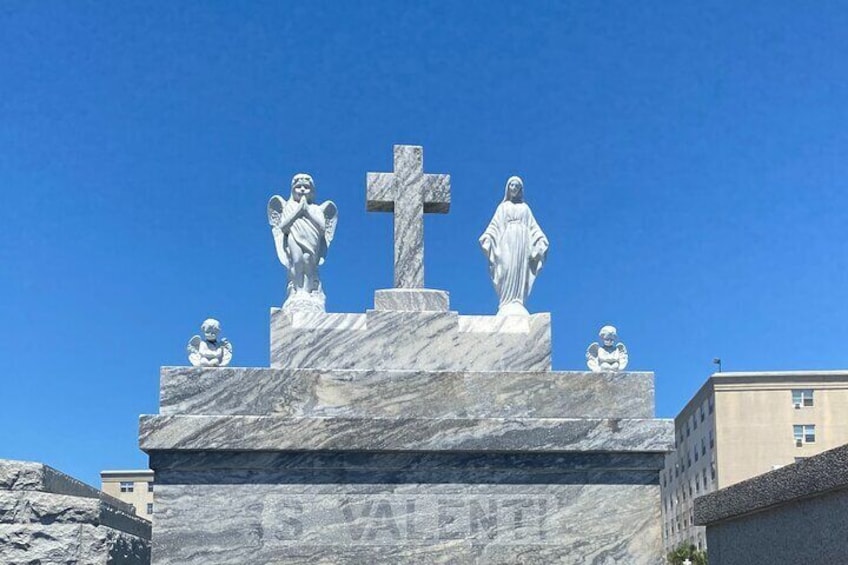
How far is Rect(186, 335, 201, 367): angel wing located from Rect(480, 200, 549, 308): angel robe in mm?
3324

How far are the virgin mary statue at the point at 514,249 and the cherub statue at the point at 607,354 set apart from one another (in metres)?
0.85

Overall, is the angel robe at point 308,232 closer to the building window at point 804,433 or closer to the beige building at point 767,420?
the beige building at point 767,420

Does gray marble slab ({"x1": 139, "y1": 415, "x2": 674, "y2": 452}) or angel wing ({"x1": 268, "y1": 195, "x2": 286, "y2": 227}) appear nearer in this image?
gray marble slab ({"x1": 139, "y1": 415, "x2": 674, "y2": 452})

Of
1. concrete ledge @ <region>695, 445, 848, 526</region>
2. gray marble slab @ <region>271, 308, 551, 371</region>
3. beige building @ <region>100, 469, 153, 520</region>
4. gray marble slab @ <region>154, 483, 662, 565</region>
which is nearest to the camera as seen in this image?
concrete ledge @ <region>695, 445, 848, 526</region>

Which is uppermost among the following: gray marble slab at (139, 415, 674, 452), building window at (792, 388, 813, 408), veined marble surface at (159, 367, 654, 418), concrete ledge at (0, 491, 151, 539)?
building window at (792, 388, 813, 408)

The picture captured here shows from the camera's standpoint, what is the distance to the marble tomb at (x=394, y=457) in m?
8.92

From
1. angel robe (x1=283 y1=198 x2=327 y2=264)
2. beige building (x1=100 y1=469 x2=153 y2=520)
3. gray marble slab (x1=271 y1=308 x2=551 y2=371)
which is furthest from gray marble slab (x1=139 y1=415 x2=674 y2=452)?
beige building (x1=100 y1=469 x2=153 y2=520)

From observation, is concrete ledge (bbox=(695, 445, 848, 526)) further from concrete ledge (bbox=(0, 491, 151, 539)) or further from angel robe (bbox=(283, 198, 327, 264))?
concrete ledge (bbox=(0, 491, 151, 539))

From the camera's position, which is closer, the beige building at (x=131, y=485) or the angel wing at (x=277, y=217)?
the angel wing at (x=277, y=217)

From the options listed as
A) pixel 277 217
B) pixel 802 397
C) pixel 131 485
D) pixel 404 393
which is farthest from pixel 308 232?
pixel 131 485

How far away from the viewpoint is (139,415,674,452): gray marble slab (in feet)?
29.3

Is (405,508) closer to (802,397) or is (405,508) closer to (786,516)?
(786,516)

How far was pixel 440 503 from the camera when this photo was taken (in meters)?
9.12

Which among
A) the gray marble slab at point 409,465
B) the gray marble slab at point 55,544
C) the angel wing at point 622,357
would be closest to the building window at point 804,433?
the angel wing at point 622,357
